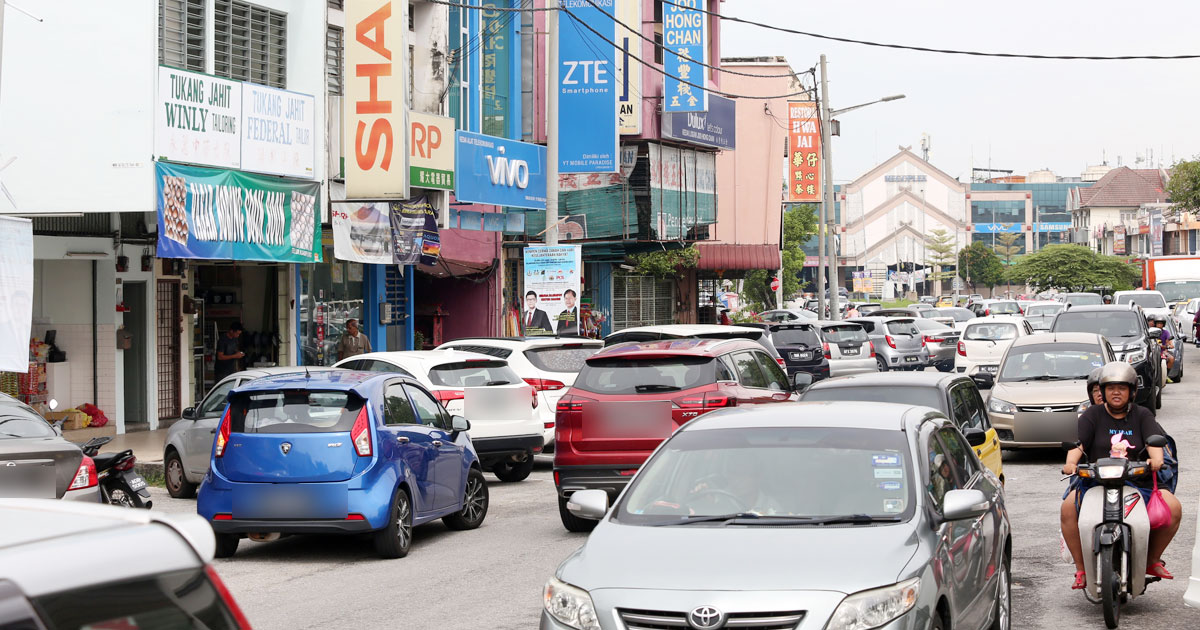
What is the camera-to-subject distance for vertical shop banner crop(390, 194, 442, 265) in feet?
81.8

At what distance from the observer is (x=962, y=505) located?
645 centimetres

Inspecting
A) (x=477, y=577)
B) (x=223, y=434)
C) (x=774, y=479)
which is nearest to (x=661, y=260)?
(x=223, y=434)

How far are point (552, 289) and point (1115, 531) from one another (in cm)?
1545

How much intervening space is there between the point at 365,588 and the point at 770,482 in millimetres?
4394

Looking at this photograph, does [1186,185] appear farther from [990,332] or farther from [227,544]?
[227,544]

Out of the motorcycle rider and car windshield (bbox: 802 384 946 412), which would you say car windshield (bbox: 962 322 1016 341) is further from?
the motorcycle rider

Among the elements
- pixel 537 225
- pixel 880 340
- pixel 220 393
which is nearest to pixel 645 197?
pixel 537 225

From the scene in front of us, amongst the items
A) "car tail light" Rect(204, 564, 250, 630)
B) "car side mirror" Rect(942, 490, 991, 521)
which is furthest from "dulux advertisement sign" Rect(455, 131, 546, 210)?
"car tail light" Rect(204, 564, 250, 630)

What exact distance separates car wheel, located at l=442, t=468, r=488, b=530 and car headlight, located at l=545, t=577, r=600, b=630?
6.91m

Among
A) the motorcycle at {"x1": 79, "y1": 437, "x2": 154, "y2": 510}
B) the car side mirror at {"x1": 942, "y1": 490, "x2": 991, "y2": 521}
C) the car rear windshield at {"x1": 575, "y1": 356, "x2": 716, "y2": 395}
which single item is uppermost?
the car rear windshield at {"x1": 575, "y1": 356, "x2": 716, "y2": 395}

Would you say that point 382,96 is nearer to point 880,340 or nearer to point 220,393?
point 220,393

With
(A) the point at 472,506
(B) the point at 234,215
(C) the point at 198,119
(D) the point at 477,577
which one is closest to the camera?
(D) the point at 477,577

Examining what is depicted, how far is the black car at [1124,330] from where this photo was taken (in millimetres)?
23672

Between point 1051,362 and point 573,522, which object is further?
point 1051,362
